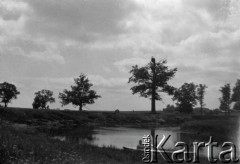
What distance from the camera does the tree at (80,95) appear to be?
85.0 meters

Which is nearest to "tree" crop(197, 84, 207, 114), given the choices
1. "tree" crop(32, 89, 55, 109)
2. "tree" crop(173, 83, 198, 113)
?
"tree" crop(173, 83, 198, 113)

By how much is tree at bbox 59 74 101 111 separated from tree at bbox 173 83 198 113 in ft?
72.8

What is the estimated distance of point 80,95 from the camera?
281ft

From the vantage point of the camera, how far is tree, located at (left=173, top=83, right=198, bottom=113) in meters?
99.8

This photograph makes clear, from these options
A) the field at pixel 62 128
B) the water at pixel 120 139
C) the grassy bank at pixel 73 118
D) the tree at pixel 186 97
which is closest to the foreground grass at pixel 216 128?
the field at pixel 62 128

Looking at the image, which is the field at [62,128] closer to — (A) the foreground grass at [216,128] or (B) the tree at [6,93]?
(A) the foreground grass at [216,128]

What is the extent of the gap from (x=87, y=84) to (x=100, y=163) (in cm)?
7074

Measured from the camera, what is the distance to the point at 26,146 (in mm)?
16438

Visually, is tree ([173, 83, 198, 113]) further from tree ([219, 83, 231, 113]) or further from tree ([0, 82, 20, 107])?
tree ([0, 82, 20, 107])

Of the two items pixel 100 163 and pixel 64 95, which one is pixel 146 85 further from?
pixel 100 163

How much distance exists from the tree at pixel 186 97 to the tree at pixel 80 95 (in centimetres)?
2219

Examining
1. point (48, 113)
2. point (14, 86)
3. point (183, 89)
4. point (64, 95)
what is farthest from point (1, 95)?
point (183, 89)

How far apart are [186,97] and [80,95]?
34.8 metres

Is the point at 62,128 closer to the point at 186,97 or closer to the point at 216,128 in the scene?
the point at 216,128
